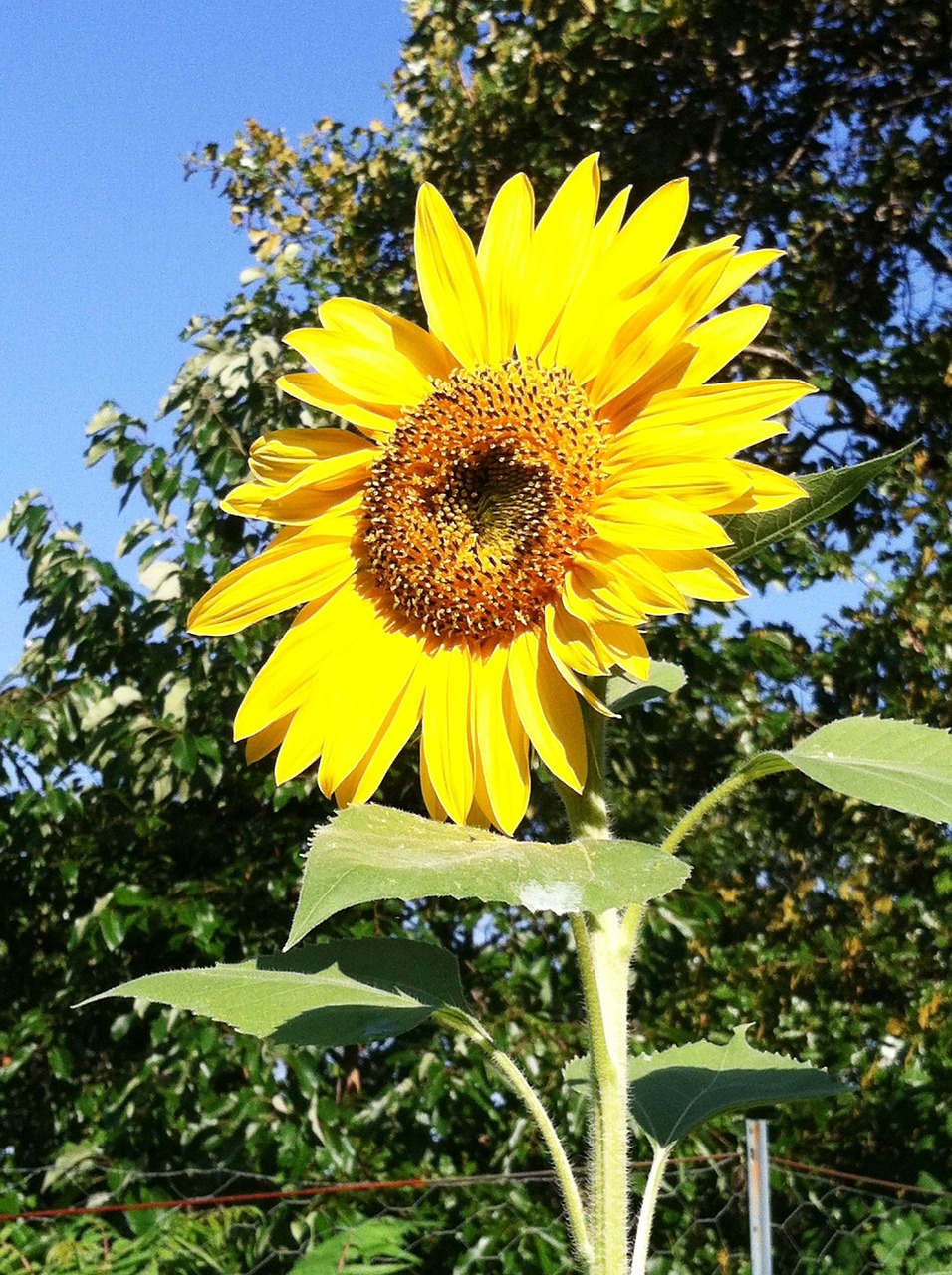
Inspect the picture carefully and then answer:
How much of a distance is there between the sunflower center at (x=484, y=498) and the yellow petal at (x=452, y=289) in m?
0.02

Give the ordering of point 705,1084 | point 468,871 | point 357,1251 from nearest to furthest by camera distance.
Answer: point 468,871, point 705,1084, point 357,1251

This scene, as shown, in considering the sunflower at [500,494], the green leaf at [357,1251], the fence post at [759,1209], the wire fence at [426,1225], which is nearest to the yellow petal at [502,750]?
the sunflower at [500,494]

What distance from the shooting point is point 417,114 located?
4281 millimetres

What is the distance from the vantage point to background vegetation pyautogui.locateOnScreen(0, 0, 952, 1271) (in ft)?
8.54

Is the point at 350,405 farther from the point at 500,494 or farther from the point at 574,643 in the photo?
the point at 574,643

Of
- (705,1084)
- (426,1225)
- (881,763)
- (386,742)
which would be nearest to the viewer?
(881,763)

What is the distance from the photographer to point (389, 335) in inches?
32.4

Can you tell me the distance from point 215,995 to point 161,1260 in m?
1.70

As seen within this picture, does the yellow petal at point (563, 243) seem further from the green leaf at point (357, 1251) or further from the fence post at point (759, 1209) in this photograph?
the green leaf at point (357, 1251)

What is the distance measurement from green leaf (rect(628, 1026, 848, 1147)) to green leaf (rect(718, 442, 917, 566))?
33cm

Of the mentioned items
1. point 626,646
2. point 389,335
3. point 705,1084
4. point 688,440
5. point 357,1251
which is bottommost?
point 357,1251

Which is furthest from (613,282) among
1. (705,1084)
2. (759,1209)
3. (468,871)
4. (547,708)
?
(759,1209)

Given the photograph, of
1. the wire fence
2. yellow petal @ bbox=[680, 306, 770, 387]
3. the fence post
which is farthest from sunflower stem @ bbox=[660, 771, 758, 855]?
the wire fence

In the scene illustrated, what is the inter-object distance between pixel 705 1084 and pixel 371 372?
51 cm
